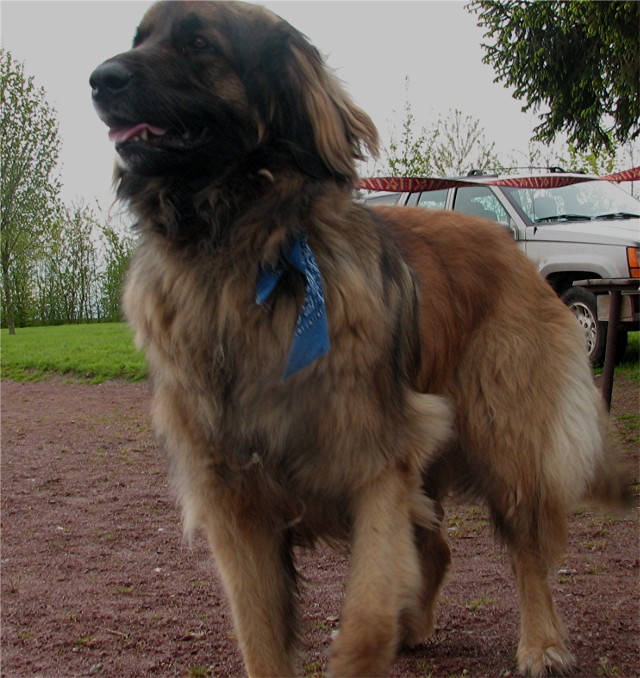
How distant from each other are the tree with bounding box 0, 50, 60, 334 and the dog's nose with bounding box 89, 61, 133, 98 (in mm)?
25720

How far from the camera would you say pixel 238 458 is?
2.66 m

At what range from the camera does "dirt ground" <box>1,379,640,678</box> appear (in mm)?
3363

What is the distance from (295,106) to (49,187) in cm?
2742

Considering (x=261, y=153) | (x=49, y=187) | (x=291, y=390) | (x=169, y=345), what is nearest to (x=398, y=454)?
(x=291, y=390)

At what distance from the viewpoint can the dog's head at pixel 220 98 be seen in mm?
2521

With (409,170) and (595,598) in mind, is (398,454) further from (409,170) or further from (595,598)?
(409,170)

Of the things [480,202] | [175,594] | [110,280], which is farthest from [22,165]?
[175,594]

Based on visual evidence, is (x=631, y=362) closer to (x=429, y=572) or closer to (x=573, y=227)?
(x=573, y=227)

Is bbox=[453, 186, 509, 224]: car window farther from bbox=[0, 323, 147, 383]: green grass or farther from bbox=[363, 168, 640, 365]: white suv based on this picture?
bbox=[0, 323, 147, 383]: green grass

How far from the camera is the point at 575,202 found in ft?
34.9

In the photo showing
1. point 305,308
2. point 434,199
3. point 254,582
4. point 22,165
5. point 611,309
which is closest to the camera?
point 305,308

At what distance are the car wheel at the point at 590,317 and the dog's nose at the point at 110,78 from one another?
27.1 feet

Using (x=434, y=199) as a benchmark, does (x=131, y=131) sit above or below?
below

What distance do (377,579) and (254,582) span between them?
50cm
